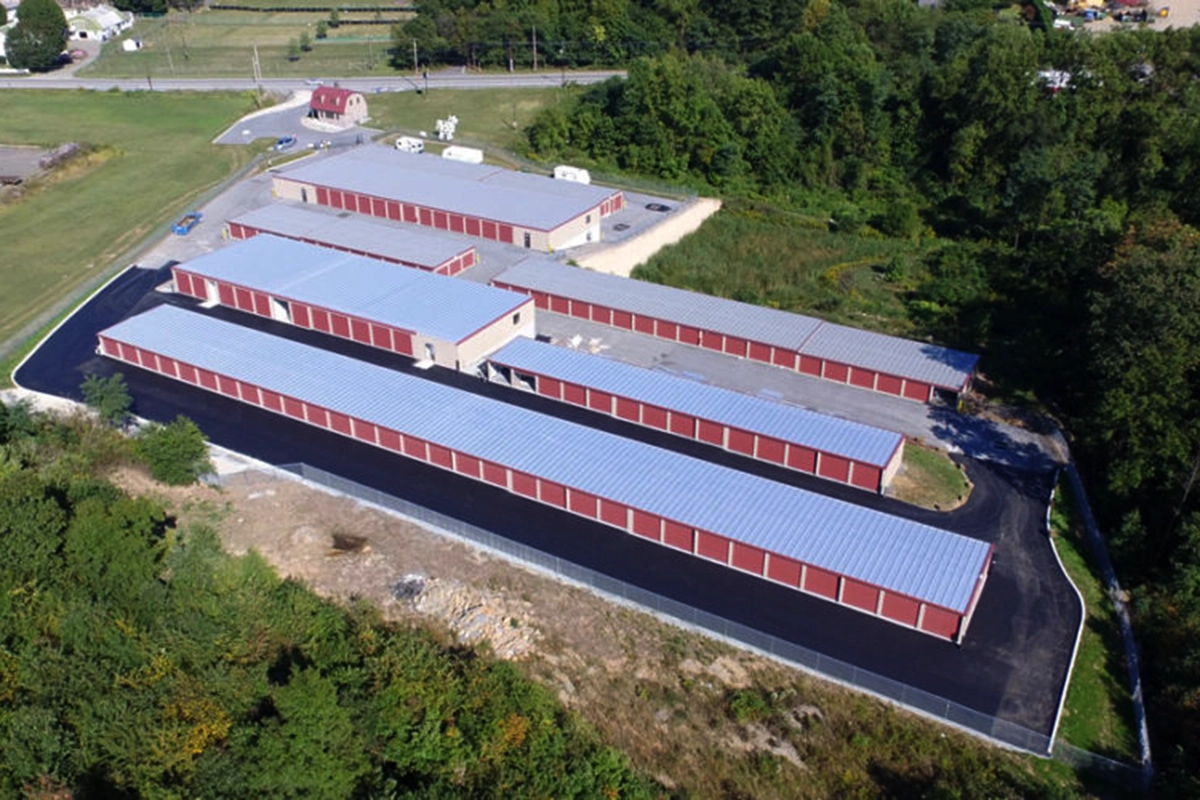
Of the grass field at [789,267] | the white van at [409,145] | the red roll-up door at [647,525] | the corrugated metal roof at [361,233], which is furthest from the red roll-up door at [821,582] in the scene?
the white van at [409,145]

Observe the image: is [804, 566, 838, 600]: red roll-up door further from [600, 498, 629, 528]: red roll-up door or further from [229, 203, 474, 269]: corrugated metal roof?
[229, 203, 474, 269]: corrugated metal roof

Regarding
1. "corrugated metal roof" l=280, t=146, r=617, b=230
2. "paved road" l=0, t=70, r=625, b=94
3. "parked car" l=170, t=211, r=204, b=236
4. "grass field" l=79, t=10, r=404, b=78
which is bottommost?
"parked car" l=170, t=211, r=204, b=236

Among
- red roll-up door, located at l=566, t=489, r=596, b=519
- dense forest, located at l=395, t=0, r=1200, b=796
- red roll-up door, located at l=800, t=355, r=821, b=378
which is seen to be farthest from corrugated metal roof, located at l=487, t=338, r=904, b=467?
dense forest, located at l=395, t=0, r=1200, b=796

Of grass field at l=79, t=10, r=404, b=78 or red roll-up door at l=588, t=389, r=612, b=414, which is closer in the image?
red roll-up door at l=588, t=389, r=612, b=414

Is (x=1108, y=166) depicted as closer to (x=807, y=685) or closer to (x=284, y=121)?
(x=807, y=685)

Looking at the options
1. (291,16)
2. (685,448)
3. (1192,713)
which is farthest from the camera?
(291,16)

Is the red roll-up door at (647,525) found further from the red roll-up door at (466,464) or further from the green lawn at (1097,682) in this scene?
the green lawn at (1097,682)

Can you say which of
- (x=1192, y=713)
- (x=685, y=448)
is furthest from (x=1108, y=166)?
(x=1192, y=713)
